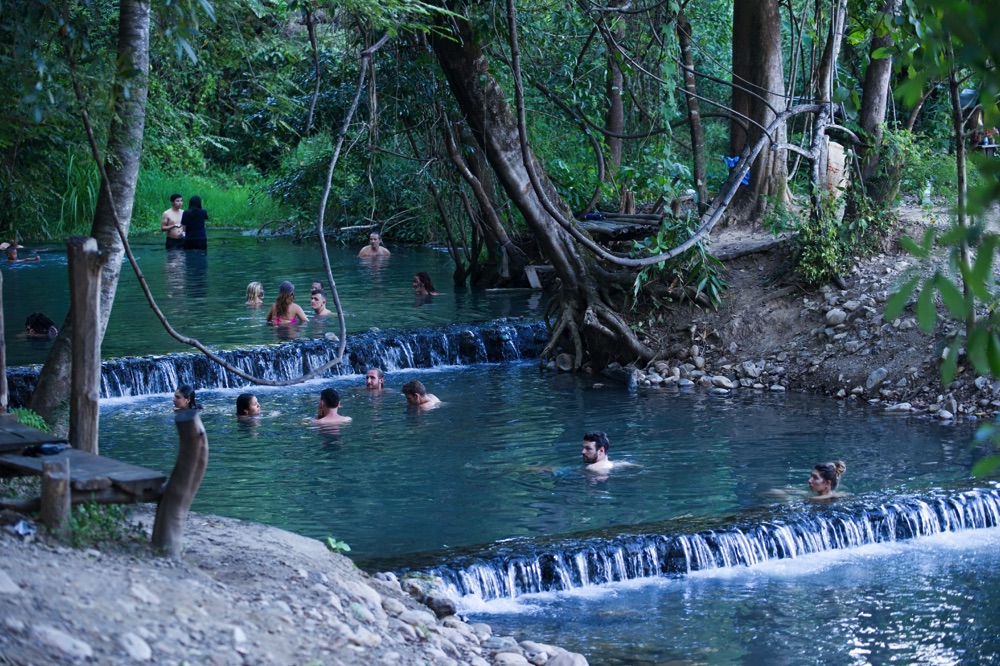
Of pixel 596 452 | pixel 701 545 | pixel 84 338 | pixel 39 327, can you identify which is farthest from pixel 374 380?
pixel 84 338

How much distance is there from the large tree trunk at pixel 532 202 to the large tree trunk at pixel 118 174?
6.74 m

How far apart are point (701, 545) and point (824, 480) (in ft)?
5.47

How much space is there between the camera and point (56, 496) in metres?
6.02

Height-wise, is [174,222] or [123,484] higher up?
[174,222]

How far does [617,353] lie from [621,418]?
2.58m

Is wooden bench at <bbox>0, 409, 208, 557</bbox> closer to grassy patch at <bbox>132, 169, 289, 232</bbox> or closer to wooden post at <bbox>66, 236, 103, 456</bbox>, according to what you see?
wooden post at <bbox>66, 236, 103, 456</bbox>

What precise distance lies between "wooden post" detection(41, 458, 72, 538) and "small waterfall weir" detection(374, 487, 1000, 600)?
2841 millimetres

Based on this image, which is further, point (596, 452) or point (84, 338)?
point (596, 452)

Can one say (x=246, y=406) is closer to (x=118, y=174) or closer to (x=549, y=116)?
(x=118, y=174)

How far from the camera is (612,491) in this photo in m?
10.9

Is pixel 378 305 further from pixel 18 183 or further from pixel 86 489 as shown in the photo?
pixel 86 489

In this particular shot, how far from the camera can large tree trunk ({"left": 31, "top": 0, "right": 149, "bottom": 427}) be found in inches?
360

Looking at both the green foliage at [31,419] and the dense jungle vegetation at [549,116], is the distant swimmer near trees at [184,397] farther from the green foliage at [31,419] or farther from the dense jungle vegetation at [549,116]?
the green foliage at [31,419]

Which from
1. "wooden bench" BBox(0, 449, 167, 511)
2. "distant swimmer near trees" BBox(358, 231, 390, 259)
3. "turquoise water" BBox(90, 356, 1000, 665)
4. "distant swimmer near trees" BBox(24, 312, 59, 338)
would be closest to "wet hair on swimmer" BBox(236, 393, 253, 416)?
"turquoise water" BBox(90, 356, 1000, 665)
